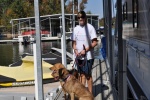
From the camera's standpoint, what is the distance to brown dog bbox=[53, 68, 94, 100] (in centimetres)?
507

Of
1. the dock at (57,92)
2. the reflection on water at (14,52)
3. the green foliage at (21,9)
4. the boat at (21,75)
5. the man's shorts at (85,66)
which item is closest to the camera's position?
the dock at (57,92)

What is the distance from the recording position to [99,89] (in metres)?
7.00

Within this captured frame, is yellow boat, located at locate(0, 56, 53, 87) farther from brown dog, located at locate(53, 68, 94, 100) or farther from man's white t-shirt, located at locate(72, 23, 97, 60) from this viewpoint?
brown dog, located at locate(53, 68, 94, 100)

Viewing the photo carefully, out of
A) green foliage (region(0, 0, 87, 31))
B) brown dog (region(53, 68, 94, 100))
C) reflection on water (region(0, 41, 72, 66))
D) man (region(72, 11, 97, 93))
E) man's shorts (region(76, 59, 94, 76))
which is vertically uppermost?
green foliage (region(0, 0, 87, 31))

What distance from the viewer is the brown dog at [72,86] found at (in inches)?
200

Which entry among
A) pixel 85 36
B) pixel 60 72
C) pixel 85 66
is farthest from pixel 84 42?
pixel 60 72

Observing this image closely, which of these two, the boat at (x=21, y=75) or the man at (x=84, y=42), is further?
the boat at (x=21, y=75)

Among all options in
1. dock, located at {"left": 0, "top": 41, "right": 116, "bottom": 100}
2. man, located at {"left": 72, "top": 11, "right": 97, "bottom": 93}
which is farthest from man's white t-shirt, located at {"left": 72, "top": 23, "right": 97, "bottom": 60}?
Answer: dock, located at {"left": 0, "top": 41, "right": 116, "bottom": 100}

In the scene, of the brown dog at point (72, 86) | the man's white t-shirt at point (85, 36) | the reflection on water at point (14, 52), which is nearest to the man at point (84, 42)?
the man's white t-shirt at point (85, 36)

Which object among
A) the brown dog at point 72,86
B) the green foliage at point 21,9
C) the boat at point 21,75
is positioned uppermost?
the green foliage at point 21,9

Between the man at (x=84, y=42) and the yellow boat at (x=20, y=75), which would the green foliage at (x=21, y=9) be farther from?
the man at (x=84, y=42)

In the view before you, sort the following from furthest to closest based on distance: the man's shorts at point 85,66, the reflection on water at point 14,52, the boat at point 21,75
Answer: the reflection on water at point 14,52, the boat at point 21,75, the man's shorts at point 85,66

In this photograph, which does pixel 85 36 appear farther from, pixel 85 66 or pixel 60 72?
pixel 60 72

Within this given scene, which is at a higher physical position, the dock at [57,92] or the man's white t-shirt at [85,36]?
the man's white t-shirt at [85,36]
